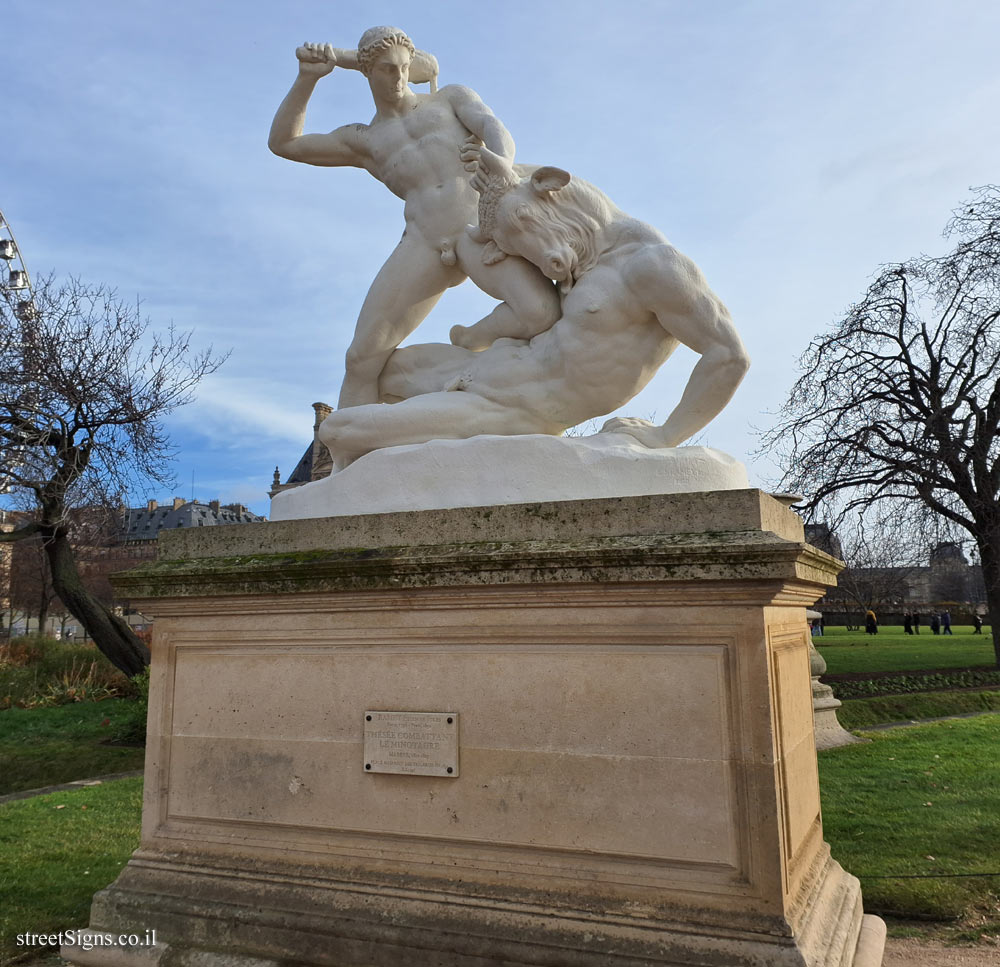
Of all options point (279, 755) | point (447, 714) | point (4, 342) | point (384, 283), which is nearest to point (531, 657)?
point (447, 714)

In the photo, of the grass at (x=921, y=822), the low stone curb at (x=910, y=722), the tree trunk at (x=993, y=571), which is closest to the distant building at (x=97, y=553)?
the grass at (x=921, y=822)

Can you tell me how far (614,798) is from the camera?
3.00 meters

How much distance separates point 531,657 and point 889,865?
12.1ft

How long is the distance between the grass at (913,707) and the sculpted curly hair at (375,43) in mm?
11271

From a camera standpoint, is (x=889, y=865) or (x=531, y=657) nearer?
(x=531, y=657)

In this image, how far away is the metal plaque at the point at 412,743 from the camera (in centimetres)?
326

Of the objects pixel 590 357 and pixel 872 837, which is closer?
pixel 590 357

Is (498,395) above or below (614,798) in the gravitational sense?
above

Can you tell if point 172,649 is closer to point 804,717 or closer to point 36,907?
point 36,907

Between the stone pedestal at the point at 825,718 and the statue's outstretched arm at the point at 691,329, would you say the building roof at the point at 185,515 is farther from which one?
the statue's outstretched arm at the point at 691,329

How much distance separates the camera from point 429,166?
4.62 m

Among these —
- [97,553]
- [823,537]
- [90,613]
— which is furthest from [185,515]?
[823,537]

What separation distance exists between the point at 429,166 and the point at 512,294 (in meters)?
0.97

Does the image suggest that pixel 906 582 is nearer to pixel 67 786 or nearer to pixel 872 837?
pixel 872 837
